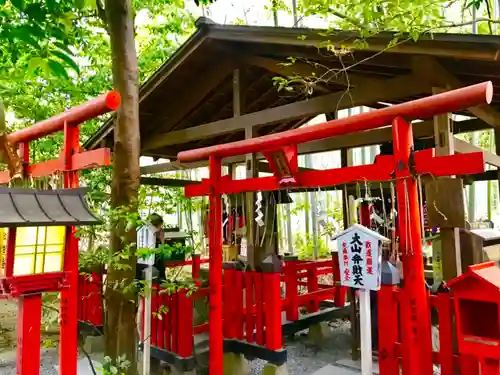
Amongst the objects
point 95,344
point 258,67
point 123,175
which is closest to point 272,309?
point 123,175

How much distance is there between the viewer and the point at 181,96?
7.15 meters

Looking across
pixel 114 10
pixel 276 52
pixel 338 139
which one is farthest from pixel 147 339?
pixel 338 139

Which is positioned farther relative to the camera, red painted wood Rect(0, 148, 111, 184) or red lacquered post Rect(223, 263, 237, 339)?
red lacquered post Rect(223, 263, 237, 339)

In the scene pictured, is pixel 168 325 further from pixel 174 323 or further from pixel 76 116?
pixel 76 116

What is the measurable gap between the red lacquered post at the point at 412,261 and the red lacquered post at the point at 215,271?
220 centimetres

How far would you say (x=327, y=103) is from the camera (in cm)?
518

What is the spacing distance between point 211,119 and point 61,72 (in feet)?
17.8

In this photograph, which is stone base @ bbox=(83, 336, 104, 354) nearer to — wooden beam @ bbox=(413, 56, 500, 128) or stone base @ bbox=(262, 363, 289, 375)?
stone base @ bbox=(262, 363, 289, 375)

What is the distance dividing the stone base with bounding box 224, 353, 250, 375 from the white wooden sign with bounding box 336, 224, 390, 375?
9.19 feet

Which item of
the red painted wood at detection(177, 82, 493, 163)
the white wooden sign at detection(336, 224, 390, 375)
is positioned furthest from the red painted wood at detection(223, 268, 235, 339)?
the white wooden sign at detection(336, 224, 390, 375)

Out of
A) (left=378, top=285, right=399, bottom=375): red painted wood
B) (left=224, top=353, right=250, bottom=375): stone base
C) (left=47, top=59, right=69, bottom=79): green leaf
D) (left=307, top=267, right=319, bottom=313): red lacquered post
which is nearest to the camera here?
(left=47, top=59, right=69, bottom=79): green leaf

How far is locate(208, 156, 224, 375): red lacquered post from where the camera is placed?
479 cm

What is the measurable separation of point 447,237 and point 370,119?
1.56 m

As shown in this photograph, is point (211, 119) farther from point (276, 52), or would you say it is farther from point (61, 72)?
point (61, 72)
